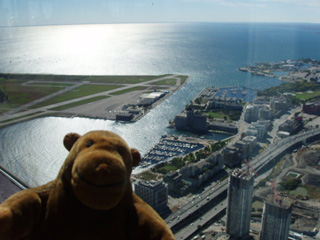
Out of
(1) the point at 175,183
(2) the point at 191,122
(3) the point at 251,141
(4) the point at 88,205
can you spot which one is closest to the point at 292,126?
(3) the point at 251,141

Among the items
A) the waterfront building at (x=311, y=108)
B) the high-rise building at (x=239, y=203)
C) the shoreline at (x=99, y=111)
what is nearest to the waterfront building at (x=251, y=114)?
the waterfront building at (x=311, y=108)

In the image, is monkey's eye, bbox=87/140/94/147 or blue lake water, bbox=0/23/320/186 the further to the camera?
blue lake water, bbox=0/23/320/186

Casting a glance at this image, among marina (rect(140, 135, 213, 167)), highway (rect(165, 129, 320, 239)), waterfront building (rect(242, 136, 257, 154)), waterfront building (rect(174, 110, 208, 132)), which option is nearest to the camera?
highway (rect(165, 129, 320, 239))

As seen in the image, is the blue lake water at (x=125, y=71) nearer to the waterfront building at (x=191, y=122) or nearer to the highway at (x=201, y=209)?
the waterfront building at (x=191, y=122)

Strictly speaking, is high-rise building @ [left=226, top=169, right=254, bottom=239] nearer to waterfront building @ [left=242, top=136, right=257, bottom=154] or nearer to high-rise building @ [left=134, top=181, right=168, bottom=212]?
high-rise building @ [left=134, top=181, right=168, bottom=212]

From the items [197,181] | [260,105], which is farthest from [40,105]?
[260,105]

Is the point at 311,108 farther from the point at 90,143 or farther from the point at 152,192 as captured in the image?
the point at 90,143

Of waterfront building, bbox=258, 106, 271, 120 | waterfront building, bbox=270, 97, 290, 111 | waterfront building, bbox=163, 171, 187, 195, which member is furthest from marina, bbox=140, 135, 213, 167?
waterfront building, bbox=270, 97, 290, 111
